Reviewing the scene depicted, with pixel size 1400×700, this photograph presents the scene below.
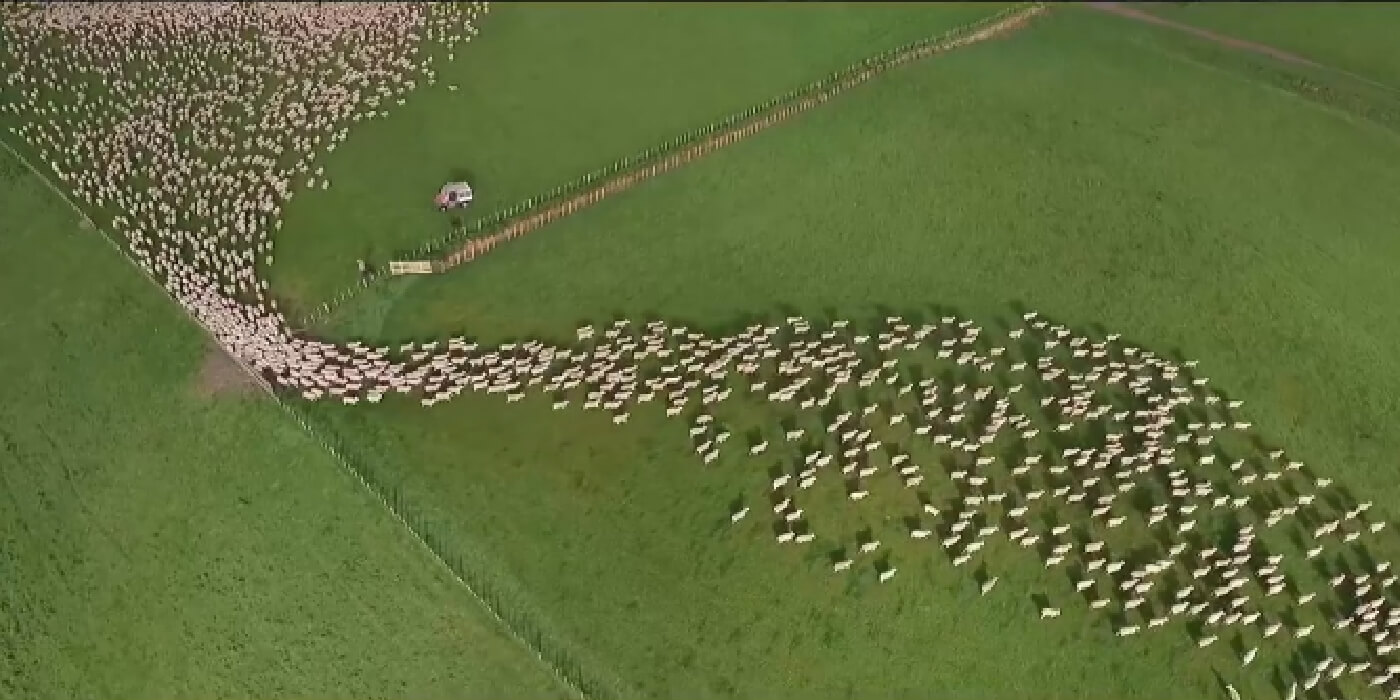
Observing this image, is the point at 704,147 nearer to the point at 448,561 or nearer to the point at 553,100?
the point at 553,100

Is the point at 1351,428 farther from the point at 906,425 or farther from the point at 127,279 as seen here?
the point at 127,279

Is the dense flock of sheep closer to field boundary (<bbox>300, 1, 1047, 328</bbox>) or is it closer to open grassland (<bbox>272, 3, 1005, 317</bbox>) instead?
open grassland (<bbox>272, 3, 1005, 317</bbox>)

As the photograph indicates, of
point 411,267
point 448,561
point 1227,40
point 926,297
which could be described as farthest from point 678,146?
point 1227,40

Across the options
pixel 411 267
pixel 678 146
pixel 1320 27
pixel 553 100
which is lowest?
pixel 1320 27

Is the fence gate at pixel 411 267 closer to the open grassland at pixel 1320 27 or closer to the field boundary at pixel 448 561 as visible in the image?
the field boundary at pixel 448 561

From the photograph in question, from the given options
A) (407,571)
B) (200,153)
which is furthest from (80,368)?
(407,571)

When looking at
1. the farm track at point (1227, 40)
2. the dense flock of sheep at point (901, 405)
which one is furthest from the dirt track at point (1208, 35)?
the dense flock of sheep at point (901, 405)

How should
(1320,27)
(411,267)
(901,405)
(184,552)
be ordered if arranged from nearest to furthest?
1. (184,552)
2. (901,405)
3. (411,267)
4. (1320,27)

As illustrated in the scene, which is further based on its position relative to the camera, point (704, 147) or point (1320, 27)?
point (1320, 27)
